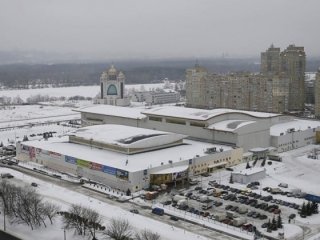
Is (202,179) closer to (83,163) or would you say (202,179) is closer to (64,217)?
(83,163)

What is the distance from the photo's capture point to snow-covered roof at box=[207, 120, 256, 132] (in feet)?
87.5

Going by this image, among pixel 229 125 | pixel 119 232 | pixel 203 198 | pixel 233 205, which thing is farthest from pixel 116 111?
pixel 119 232

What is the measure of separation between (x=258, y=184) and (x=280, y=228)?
5.61 metres

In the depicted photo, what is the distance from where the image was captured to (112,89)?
51.7 m

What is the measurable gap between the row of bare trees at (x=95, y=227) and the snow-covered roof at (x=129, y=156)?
5.23 m

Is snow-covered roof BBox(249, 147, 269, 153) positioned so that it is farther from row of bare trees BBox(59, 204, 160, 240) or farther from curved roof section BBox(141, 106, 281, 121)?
row of bare trees BBox(59, 204, 160, 240)

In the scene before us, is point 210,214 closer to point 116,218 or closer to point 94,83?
point 116,218

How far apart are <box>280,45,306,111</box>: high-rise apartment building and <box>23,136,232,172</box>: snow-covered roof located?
83.2ft

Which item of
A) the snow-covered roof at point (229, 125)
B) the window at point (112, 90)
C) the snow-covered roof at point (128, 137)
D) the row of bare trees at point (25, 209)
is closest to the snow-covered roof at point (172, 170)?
the snow-covered roof at point (128, 137)

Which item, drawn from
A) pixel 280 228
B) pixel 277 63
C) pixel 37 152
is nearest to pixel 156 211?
pixel 280 228

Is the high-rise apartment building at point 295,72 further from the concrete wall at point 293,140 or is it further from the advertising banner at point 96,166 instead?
the advertising banner at point 96,166

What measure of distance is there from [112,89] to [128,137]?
92.1ft

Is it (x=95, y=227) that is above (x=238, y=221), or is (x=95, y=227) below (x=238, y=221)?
above

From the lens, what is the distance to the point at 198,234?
15.1m
